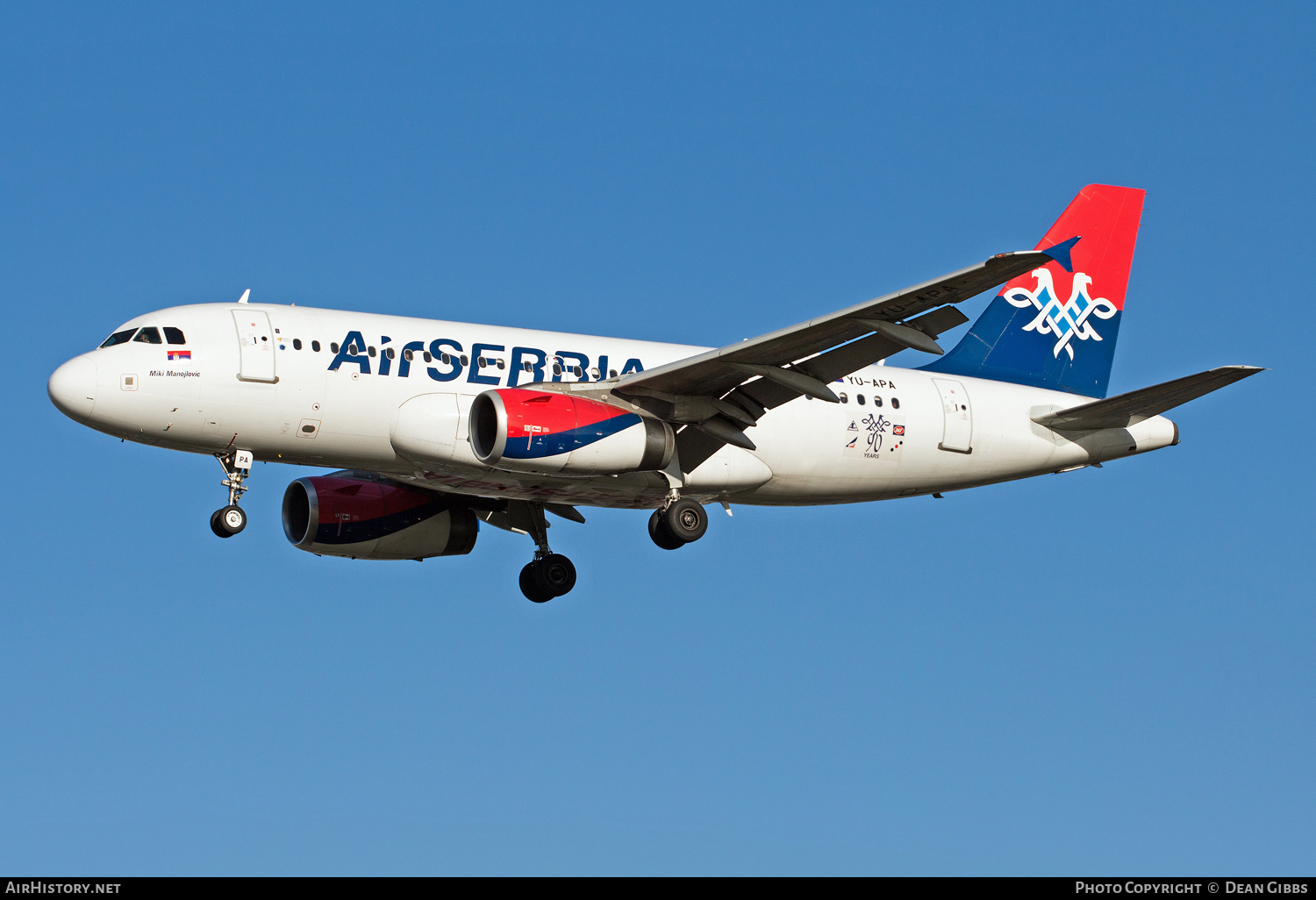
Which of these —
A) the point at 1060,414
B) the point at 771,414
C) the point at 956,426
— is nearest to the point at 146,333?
the point at 771,414

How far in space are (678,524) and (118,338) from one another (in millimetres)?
10749

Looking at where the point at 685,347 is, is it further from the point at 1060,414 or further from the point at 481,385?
the point at 1060,414

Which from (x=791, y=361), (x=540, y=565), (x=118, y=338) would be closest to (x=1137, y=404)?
(x=791, y=361)

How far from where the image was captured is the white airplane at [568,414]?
28.0 m

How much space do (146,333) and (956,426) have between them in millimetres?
16130

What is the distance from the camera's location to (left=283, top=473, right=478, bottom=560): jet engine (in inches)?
1339

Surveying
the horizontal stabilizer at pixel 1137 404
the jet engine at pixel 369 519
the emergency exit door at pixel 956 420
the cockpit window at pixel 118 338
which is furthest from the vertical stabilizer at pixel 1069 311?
the cockpit window at pixel 118 338

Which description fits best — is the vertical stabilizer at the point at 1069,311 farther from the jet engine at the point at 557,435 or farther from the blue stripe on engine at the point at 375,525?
the blue stripe on engine at the point at 375,525

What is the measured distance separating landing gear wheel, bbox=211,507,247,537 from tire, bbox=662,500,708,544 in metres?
7.85

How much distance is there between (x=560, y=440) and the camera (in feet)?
93.1

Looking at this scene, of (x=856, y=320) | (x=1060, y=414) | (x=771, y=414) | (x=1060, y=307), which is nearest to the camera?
(x=856, y=320)

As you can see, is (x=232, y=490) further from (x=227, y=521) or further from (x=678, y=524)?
(x=678, y=524)

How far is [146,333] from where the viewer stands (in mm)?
28391
